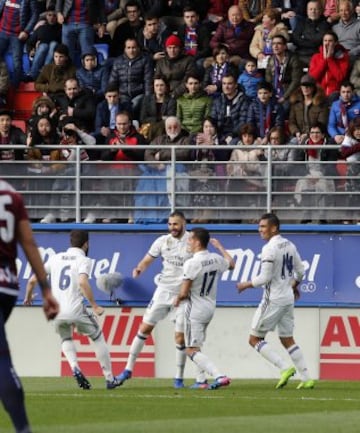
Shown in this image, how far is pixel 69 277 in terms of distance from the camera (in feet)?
62.6

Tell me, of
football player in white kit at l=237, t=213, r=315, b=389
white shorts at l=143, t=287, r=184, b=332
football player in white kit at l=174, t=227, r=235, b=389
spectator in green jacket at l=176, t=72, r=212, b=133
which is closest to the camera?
football player in white kit at l=174, t=227, r=235, b=389

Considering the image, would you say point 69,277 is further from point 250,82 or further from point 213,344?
point 250,82

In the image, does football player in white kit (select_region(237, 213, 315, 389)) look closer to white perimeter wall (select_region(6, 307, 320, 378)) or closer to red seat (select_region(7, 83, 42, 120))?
white perimeter wall (select_region(6, 307, 320, 378))

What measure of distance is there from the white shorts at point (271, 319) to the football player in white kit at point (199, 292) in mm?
616

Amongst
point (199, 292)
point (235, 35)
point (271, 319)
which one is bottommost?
point (271, 319)

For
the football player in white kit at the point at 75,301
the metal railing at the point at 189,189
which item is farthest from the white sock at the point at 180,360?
the metal railing at the point at 189,189

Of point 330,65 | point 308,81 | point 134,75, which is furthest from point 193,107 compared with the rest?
point 330,65

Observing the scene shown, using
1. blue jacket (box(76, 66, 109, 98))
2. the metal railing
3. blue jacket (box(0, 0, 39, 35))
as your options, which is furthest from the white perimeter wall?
blue jacket (box(0, 0, 39, 35))

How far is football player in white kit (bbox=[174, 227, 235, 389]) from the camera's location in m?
18.8

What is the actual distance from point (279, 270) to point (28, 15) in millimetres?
10553

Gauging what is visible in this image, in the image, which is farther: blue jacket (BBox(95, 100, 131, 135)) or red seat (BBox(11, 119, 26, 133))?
red seat (BBox(11, 119, 26, 133))

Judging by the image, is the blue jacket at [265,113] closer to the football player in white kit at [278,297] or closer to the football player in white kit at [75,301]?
the football player in white kit at [278,297]

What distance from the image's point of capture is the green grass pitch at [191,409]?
13516 mm

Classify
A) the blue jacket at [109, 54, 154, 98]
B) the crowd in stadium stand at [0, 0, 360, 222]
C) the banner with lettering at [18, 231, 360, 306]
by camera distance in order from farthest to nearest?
the blue jacket at [109, 54, 154, 98] < the crowd in stadium stand at [0, 0, 360, 222] < the banner with lettering at [18, 231, 360, 306]
